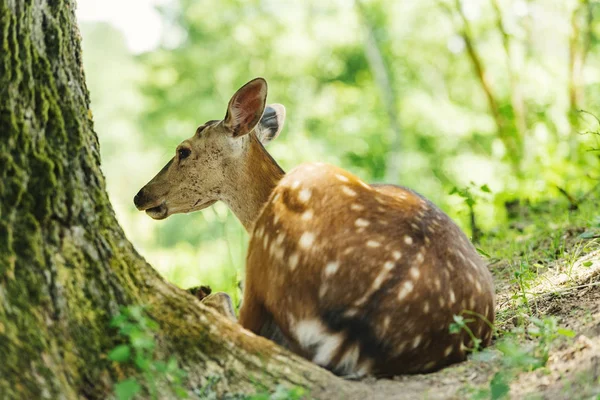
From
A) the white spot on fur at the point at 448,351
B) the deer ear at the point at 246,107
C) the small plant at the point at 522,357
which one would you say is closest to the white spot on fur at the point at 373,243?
the white spot on fur at the point at 448,351

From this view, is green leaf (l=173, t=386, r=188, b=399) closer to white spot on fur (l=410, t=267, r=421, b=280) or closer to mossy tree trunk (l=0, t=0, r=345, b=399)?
mossy tree trunk (l=0, t=0, r=345, b=399)

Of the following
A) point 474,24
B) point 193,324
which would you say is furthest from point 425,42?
point 193,324

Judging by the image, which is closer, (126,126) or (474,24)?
(474,24)

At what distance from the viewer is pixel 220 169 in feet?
17.3

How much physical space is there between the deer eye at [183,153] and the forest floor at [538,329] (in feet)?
6.72

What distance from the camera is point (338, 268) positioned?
343 centimetres

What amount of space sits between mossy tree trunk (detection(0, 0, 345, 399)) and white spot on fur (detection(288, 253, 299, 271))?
1.09ft

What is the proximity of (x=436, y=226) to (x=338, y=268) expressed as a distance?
55 centimetres

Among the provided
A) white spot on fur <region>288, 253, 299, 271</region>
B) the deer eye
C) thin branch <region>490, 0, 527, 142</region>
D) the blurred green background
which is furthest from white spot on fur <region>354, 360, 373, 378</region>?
the blurred green background

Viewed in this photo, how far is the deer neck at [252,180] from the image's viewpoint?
514 centimetres

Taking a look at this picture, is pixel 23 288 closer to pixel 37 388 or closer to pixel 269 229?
pixel 37 388

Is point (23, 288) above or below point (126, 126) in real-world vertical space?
below

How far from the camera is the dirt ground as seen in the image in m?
3.02

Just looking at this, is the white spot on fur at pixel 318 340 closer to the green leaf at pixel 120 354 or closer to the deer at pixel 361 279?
the deer at pixel 361 279
